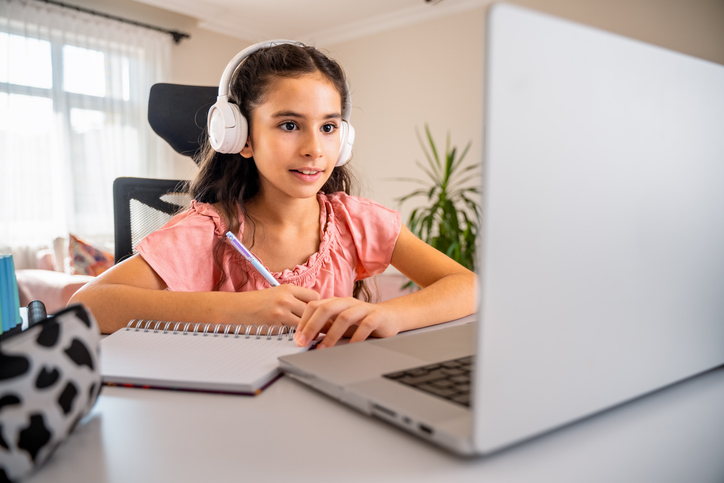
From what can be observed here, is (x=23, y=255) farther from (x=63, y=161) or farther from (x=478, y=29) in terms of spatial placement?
(x=478, y=29)

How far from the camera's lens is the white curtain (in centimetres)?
340

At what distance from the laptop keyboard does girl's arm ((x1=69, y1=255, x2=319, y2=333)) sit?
0.85 ft

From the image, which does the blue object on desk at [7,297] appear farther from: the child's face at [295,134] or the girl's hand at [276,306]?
the child's face at [295,134]

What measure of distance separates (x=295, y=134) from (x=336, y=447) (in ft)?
2.64

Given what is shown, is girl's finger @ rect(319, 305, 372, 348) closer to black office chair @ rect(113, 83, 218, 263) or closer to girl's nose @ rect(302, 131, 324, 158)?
girl's nose @ rect(302, 131, 324, 158)

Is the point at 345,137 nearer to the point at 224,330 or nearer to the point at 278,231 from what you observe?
the point at 278,231

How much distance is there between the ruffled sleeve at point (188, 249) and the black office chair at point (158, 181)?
9.9 inches

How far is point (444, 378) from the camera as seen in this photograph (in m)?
0.42

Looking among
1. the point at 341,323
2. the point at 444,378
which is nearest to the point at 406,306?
the point at 341,323

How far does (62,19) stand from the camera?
360 cm

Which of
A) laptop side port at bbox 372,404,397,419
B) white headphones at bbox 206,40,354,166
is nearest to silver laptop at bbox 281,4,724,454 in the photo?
laptop side port at bbox 372,404,397,419

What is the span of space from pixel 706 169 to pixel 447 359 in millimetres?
274

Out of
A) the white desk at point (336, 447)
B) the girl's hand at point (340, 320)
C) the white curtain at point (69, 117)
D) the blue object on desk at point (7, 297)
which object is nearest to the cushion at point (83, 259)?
the white curtain at point (69, 117)

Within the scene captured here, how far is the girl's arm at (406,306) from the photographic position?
1.89 feet
